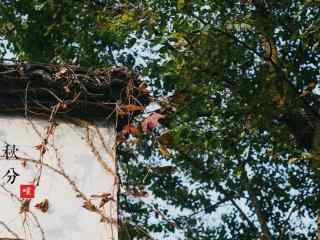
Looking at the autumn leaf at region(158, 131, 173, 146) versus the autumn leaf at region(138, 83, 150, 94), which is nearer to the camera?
the autumn leaf at region(138, 83, 150, 94)

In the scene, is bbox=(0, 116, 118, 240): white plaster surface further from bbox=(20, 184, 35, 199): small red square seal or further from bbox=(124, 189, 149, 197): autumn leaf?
bbox=(124, 189, 149, 197): autumn leaf

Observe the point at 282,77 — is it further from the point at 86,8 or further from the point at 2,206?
the point at 2,206

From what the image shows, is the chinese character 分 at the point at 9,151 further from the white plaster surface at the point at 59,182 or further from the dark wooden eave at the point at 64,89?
the dark wooden eave at the point at 64,89

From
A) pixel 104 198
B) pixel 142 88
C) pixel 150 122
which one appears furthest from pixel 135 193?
pixel 142 88

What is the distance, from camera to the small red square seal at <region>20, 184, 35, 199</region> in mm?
4301

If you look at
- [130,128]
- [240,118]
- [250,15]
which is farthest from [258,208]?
[130,128]

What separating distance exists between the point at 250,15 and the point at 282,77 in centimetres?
98

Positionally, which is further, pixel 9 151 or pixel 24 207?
pixel 9 151

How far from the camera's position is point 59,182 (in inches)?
173

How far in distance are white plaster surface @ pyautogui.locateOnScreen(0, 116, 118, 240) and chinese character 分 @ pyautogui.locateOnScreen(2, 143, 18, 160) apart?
0.8 inches

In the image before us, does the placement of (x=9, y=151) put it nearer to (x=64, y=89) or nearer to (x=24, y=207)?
(x=24, y=207)

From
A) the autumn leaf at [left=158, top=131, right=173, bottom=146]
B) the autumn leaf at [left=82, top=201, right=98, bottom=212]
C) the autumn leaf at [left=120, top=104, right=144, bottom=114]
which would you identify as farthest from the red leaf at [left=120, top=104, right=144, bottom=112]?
the autumn leaf at [left=82, top=201, right=98, bottom=212]

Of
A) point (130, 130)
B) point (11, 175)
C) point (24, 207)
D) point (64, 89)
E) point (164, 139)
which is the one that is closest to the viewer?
point (24, 207)

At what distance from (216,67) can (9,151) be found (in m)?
5.11
